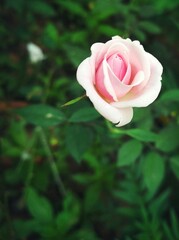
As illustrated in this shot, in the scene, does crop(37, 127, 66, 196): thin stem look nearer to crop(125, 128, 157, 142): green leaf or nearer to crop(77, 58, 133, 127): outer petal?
crop(125, 128, 157, 142): green leaf

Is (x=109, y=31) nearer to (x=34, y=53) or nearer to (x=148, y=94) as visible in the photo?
(x=34, y=53)

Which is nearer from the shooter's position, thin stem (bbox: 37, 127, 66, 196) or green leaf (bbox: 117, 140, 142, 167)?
green leaf (bbox: 117, 140, 142, 167)

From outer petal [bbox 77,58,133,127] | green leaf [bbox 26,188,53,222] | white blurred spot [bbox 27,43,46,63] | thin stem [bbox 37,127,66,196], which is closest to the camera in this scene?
outer petal [bbox 77,58,133,127]

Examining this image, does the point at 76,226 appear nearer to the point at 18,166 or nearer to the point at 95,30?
the point at 18,166

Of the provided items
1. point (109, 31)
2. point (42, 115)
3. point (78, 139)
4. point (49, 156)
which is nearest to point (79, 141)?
point (78, 139)

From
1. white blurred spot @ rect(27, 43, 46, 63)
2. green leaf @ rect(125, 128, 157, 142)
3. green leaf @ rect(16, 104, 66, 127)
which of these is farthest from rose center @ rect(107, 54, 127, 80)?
white blurred spot @ rect(27, 43, 46, 63)

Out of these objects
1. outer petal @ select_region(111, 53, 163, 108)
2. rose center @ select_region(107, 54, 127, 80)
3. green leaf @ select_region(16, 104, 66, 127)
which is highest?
green leaf @ select_region(16, 104, 66, 127)

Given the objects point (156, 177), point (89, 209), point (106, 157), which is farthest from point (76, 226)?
point (156, 177)

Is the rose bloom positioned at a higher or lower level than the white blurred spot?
lower

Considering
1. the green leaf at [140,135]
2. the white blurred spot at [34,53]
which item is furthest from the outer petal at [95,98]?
the white blurred spot at [34,53]
